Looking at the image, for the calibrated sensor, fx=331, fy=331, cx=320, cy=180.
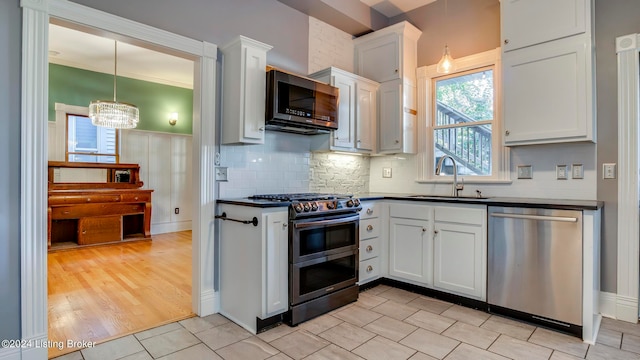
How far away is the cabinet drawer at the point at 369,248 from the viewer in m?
3.17

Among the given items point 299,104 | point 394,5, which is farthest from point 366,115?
point 394,5

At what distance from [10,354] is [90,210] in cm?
391

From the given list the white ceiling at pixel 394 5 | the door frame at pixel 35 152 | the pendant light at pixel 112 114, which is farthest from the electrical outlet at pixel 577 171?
the pendant light at pixel 112 114

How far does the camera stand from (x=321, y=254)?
2650 millimetres

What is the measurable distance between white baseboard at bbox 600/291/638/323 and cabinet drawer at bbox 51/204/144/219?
20.6ft

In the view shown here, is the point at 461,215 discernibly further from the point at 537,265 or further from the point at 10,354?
the point at 10,354

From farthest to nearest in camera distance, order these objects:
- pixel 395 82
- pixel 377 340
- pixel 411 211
A: 1. pixel 395 82
2. pixel 411 211
3. pixel 377 340

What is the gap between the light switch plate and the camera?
3.00 m

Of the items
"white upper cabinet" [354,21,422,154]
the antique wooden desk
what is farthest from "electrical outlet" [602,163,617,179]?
the antique wooden desk

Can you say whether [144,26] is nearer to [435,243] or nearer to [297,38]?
[297,38]

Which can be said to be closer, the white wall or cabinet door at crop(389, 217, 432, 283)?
the white wall

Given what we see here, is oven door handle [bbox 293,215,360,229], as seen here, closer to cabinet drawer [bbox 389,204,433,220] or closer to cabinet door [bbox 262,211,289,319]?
cabinet door [bbox 262,211,289,319]

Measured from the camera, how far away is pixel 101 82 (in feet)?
18.8

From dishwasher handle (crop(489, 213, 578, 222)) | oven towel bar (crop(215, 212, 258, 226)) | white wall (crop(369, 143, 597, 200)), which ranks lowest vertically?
oven towel bar (crop(215, 212, 258, 226))
